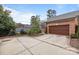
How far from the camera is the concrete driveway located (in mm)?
3107

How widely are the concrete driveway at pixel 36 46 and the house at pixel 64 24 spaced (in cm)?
10

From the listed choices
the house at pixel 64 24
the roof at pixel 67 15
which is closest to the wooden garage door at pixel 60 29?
the house at pixel 64 24

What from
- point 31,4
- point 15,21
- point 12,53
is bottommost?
point 12,53

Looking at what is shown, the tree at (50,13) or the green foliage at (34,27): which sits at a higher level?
the tree at (50,13)

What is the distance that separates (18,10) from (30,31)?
1.25ft

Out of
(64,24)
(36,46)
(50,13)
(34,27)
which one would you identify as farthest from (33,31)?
(64,24)

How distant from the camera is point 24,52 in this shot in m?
3.12

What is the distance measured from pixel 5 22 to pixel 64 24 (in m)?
0.92

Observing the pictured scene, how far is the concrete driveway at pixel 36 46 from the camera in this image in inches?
122

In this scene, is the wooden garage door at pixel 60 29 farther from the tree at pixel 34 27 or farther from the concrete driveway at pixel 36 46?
the tree at pixel 34 27

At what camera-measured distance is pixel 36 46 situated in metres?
3.17

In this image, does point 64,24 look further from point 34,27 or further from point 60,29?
point 34,27
